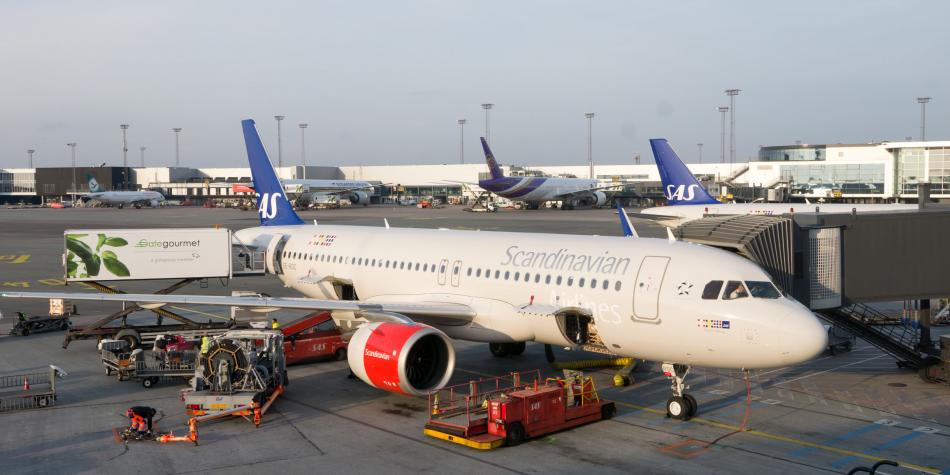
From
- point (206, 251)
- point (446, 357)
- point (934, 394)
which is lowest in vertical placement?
point (934, 394)

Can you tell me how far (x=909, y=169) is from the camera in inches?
3425

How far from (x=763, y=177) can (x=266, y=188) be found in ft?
336

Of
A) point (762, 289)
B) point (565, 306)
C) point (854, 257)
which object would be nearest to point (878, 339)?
point (854, 257)

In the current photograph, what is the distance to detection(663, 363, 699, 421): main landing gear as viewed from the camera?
19438 millimetres

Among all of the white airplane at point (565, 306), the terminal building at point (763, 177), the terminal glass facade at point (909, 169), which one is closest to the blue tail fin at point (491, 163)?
the terminal building at point (763, 177)

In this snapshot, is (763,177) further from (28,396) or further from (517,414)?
(28,396)

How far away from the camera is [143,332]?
27391 millimetres

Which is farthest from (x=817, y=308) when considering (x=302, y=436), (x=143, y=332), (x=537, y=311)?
(x=143, y=332)

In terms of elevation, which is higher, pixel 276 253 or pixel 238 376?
pixel 276 253

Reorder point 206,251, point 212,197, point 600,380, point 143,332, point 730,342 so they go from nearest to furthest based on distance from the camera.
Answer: point 730,342, point 600,380, point 143,332, point 206,251, point 212,197

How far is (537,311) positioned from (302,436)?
21.1 ft

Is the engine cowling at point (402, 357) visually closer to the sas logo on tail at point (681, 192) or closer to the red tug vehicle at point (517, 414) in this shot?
the red tug vehicle at point (517, 414)

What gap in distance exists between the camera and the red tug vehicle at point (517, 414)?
17.7 m

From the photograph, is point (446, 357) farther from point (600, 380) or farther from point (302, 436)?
point (600, 380)
